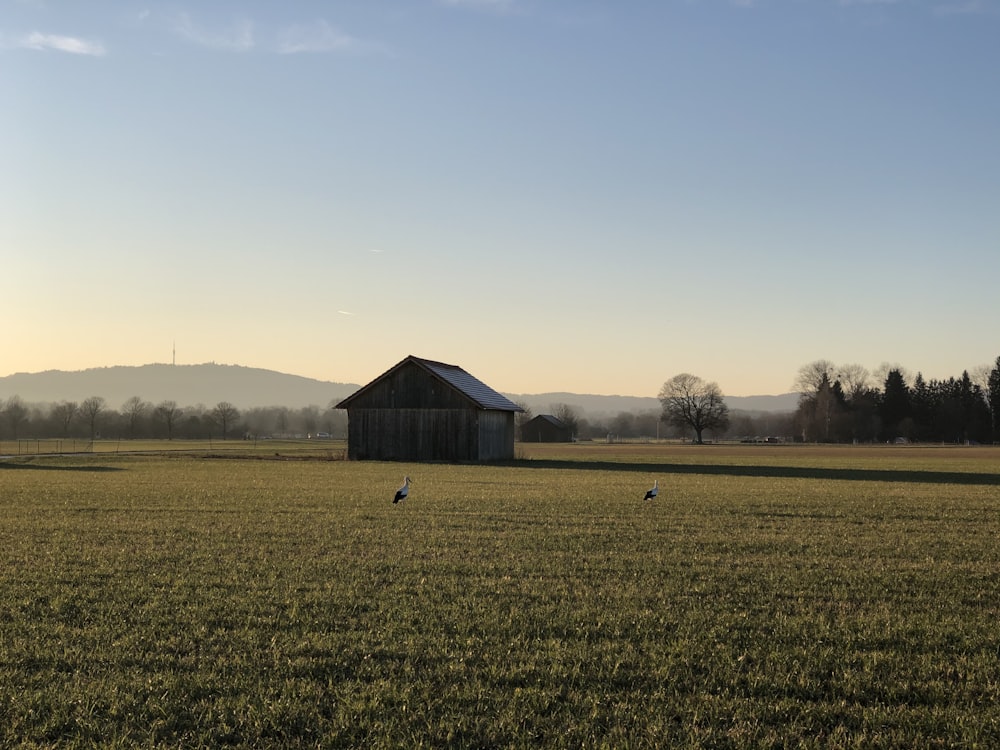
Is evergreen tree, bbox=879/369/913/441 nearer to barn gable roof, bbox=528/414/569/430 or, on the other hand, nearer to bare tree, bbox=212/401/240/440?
barn gable roof, bbox=528/414/569/430

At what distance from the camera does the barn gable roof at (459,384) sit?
181 feet

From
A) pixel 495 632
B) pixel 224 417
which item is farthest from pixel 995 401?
pixel 495 632

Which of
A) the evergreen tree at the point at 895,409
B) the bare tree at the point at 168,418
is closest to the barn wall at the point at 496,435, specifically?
the evergreen tree at the point at 895,409

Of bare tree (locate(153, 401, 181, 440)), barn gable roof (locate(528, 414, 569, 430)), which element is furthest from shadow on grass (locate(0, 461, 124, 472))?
bare tree (locate(153, 401, 181, 440))

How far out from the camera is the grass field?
6.86 metres

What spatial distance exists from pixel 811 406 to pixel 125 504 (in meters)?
145

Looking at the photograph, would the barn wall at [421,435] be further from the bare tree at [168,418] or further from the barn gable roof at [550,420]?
the bare tree at [168,418]

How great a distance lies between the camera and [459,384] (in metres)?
57.0

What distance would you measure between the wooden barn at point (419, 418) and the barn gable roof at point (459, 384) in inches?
2.5

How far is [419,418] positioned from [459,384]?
3.51m

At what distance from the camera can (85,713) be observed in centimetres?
700

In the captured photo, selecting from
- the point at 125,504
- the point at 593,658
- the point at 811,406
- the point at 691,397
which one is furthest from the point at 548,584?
the point at 811,406

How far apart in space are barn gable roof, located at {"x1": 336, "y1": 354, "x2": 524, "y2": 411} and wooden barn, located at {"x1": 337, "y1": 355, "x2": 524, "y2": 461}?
64 millimetres

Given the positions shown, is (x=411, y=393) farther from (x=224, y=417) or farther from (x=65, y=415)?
(x=65, y=415)
